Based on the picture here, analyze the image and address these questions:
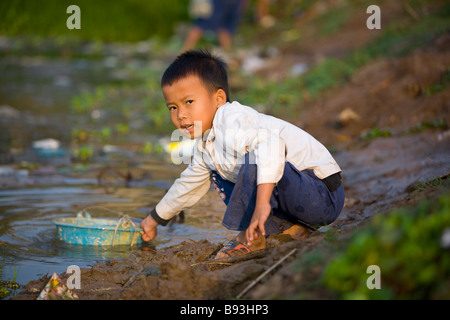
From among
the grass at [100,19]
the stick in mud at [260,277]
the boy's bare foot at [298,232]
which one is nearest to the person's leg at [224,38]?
the grass at [100,19]

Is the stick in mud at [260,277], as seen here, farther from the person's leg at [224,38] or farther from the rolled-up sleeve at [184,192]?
the person's leg at [224,38]

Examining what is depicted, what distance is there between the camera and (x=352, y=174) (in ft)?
14.0

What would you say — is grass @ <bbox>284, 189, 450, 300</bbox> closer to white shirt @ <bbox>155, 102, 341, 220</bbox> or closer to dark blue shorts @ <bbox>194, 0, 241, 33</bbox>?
white shirt @ <bbox>155, 102, 341, 220</bbox>

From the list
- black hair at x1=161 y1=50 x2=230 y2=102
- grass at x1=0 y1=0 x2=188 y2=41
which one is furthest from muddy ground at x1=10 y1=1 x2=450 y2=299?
grass at x1=0 y1=0 x2=188 y2=41

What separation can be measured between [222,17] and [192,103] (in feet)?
28.4

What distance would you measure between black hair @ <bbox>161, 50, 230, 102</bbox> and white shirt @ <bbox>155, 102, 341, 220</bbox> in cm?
16

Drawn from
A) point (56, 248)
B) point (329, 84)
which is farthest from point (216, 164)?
point (329, 84)

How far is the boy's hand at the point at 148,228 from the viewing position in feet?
10.6

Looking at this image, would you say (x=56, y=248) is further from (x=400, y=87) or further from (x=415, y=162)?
(x=400, y=87)

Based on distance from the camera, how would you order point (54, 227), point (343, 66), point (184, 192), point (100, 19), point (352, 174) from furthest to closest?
point (100, 19) < point (343, 66) < point (352, 174) < point (54, 227) < point (184, 192)

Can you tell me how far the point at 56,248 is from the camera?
316 cm

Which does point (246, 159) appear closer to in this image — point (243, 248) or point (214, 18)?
point (243, 248)

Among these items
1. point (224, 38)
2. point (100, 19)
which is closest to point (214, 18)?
point (224, 38)

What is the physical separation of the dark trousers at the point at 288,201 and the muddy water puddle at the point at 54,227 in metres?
0.58
